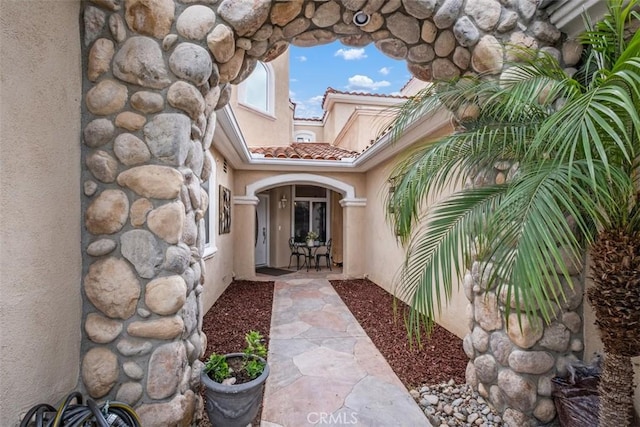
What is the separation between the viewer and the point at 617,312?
1789mm

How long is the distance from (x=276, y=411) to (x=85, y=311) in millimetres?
1688

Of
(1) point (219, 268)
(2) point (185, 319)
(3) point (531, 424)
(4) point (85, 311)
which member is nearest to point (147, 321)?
(2) point (185, 319)

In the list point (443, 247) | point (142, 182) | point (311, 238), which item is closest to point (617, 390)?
point (443, 247)

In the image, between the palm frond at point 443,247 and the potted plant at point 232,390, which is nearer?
the palm frond at point 443,247

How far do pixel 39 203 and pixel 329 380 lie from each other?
2.79 m

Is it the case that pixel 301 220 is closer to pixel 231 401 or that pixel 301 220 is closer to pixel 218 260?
pixel 218 260

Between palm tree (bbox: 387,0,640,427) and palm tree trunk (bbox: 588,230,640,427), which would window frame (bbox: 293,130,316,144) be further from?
palm tree trunk (bbox: 588,230,640,427)

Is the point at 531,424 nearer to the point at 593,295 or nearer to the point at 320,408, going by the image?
the point at 593,295

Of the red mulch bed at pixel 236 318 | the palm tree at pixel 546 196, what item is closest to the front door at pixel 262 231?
the red mulch bed at pixel 236 318

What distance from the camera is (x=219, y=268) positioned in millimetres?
6066

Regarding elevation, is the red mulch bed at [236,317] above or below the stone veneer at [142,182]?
below

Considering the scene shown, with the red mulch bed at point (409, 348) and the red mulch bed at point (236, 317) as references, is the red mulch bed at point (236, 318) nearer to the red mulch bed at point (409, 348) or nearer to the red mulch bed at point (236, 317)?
the red mulch bed at point (236, 317)

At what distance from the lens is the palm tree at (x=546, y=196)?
55.4 inches

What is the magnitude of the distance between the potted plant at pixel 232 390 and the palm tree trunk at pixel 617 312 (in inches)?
88.6
